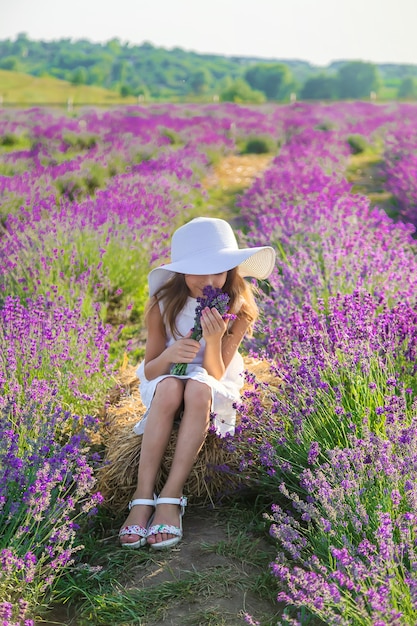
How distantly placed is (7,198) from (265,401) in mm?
4038

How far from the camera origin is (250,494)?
2955mm

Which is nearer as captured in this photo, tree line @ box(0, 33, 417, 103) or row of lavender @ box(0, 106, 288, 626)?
row of lavender @ box(0, 106, 288, 626)

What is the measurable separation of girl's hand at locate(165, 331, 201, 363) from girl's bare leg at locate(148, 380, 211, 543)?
11 cm

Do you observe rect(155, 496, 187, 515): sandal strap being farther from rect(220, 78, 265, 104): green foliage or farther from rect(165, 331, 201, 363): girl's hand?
rect(220, 78, 265, 104): green foliage

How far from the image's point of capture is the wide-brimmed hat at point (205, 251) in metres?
2.89

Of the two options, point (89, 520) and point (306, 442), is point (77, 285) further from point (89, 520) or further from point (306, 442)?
point (306, 442)

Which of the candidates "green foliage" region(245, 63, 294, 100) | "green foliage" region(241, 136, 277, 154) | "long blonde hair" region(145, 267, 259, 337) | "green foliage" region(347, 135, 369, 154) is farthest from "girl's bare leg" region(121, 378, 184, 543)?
"green foliage" region(245, 63, 294, 100)

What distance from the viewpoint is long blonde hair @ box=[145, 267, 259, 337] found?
3.11 meters

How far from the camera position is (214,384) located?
9.49 ft

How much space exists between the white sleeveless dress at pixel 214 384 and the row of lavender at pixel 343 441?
9cm

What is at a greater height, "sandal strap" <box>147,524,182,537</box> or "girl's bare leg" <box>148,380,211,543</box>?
"girl's bare leg" <box>148,380,211,543</box>

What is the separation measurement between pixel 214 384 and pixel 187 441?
25 centimetres

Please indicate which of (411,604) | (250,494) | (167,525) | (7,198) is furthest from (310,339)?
(7,198)

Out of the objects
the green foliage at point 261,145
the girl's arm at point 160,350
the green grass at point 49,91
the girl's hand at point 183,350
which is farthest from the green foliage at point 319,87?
the girl's hand at point 183,350
